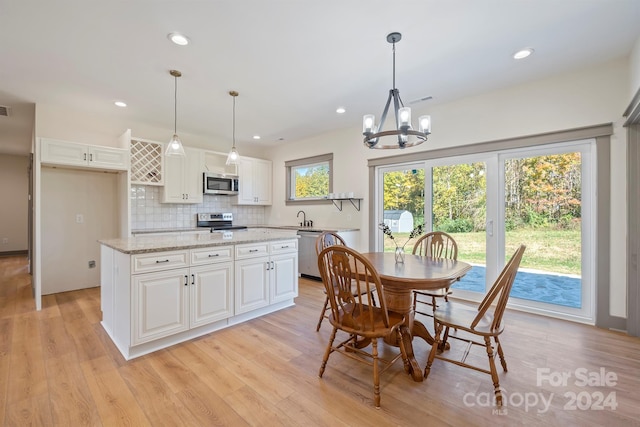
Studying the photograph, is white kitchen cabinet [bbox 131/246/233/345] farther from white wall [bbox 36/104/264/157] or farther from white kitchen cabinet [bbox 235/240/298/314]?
white wall [bbox 36/104/264/157]

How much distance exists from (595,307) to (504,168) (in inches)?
66.8

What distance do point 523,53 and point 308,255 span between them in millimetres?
3772

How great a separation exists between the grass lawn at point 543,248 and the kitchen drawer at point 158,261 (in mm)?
3321

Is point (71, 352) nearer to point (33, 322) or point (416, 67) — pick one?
point (33, 322)

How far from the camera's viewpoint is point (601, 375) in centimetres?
202

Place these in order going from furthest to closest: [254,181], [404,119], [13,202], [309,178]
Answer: [13,202]
[254,181]
[309,178]
[404,119]

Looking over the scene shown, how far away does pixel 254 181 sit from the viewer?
5871 mm

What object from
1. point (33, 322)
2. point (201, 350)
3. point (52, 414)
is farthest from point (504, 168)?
point (33, 322)

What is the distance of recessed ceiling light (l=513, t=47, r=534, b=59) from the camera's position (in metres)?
2.52

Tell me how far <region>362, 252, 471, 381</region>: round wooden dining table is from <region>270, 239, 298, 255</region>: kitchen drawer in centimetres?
112

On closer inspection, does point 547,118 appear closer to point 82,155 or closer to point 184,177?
point 184,177

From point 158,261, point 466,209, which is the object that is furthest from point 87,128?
point 466,209

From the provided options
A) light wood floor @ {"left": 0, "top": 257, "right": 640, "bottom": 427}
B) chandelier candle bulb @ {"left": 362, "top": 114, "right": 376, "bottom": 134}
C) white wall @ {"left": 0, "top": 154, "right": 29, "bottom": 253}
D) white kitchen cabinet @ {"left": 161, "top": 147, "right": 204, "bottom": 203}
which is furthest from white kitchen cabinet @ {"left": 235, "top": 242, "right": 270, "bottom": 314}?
white wall @ {"left": 0, "top": 154, "right": 29, "bottom": 253}

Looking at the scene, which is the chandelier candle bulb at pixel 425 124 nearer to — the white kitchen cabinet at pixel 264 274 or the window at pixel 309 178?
the white kitchen cabinet at pixel 264 274
